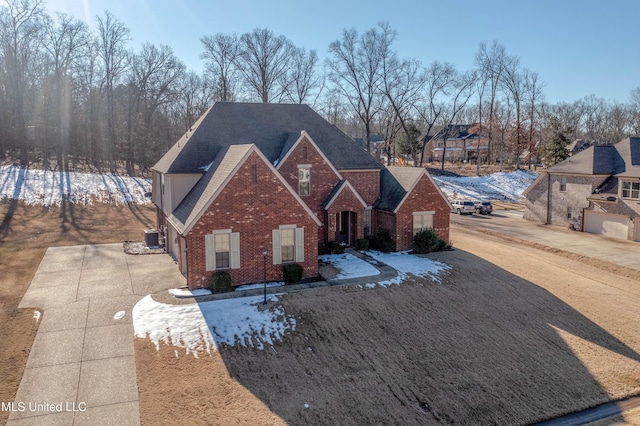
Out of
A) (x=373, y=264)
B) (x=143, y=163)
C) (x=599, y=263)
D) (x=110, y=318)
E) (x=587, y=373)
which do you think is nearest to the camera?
(x=587, y=373)

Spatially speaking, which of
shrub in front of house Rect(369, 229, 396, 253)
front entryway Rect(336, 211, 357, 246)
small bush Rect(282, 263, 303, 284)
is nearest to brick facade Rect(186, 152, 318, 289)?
small bush Rect(282, 263, 303, 284)

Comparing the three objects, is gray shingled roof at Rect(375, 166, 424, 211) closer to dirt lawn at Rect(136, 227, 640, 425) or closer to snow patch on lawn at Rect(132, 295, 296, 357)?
dirt lawn at Rect(136, 227, 640, 425)

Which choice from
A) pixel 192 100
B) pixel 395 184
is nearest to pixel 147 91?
pixel 192 100

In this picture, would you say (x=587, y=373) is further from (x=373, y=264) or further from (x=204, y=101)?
(x=204, y=101)

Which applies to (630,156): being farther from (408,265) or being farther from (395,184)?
(408,265)

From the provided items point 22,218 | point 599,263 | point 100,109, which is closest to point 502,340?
point 599,263

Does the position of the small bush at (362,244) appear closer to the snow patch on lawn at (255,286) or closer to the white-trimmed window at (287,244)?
the white-trimmed window at (287,244)

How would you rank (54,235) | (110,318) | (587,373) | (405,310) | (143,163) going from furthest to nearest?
(143,163)
(54,235)
(405,310)
(110,318)
(587,373)
